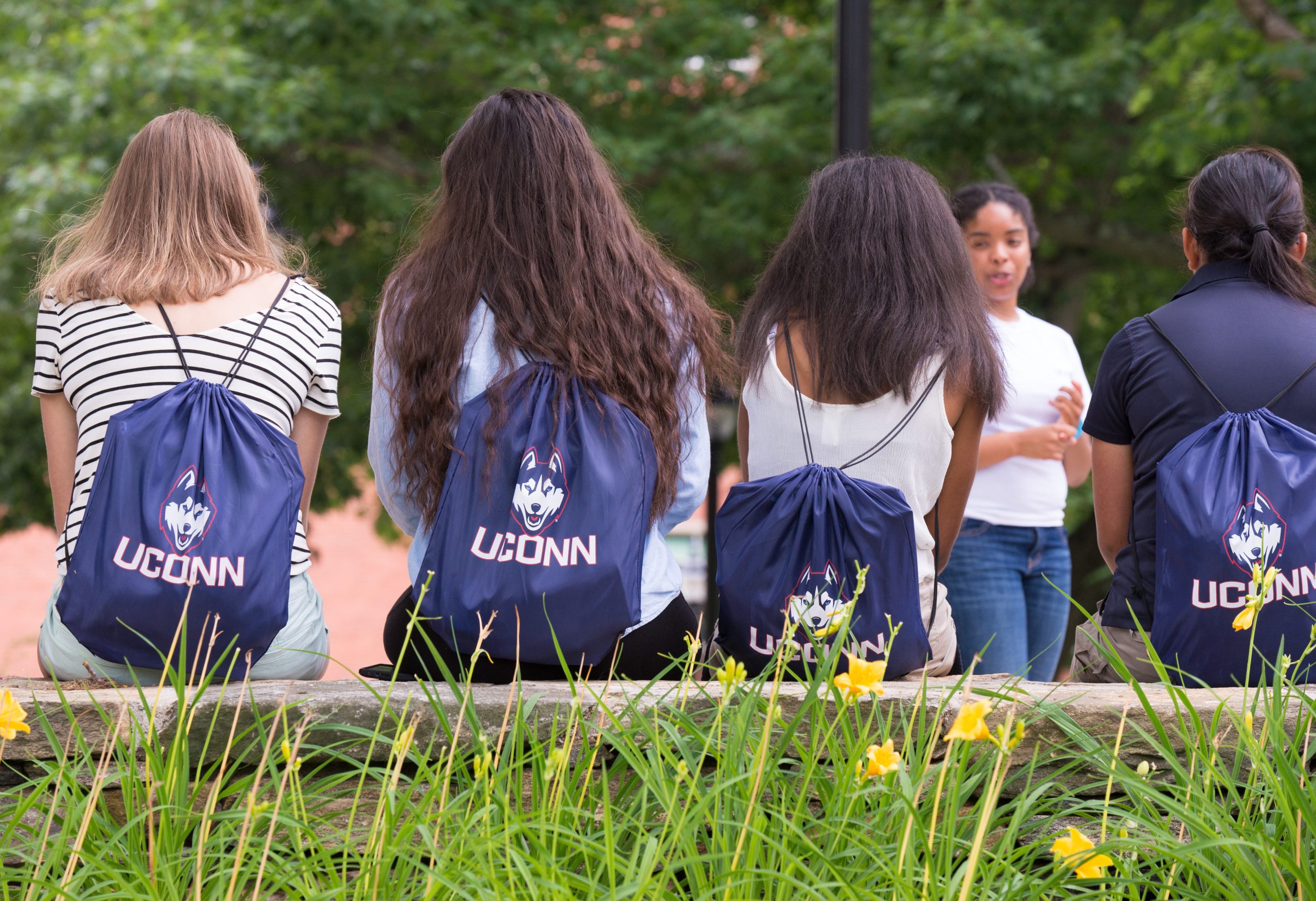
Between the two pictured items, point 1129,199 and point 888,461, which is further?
point 1129,199

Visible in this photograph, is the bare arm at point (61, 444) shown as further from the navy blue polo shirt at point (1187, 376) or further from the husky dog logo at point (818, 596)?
the navy blue polo shirt at point (1187, 376)

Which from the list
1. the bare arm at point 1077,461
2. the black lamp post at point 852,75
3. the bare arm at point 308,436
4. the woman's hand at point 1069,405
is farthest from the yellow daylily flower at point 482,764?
the black lamp post at point 852,75

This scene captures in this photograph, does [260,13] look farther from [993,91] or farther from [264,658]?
[264,658]

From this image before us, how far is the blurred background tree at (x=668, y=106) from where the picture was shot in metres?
7.21

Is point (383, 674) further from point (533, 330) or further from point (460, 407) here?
point (533, 330)

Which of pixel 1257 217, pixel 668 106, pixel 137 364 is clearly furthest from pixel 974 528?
pixel 668 106

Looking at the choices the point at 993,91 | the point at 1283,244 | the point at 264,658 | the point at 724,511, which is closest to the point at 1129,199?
the point at 993,91

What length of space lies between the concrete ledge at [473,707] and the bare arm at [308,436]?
508 millimetres

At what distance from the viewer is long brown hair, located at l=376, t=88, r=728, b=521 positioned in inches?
95.9

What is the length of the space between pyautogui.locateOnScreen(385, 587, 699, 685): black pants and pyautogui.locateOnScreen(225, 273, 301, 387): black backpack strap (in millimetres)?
519

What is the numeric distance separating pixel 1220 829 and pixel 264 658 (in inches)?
63.7

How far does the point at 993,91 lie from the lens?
711cm

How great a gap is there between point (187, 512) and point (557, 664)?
0.70m

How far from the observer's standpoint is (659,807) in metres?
2.06
